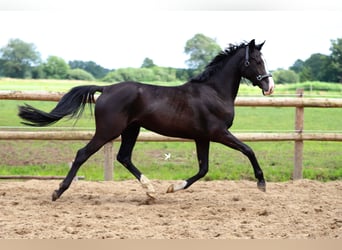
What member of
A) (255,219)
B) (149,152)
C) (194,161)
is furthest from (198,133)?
(149,152)

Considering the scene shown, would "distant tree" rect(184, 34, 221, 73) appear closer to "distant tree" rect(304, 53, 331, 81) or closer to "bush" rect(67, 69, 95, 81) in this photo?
"bush" rect(67, 69, 95, 81)

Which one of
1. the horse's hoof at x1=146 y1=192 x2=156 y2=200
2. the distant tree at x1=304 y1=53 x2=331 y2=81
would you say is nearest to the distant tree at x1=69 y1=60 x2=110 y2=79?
the distant tree at x1=304 y1=53 x2=331 y2=81

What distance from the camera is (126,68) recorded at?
515 inches

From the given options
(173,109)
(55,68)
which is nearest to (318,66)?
(55,68)

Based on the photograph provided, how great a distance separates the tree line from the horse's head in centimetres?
526

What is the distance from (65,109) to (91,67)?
845 cm

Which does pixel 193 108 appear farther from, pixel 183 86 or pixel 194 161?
pixel 194 161

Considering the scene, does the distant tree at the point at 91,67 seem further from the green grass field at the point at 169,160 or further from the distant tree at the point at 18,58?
the distant tree at the point at 18,58

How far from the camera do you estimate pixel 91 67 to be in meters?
13.8

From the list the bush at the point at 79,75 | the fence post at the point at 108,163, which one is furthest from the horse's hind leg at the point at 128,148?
the bush at the point at 79,75

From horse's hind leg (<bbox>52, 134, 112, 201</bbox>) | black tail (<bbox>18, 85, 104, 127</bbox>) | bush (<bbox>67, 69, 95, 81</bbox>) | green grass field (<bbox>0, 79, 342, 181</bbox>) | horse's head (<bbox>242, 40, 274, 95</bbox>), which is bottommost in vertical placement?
green grass field (<bbox>0, 79, 342, 181</bbox>)

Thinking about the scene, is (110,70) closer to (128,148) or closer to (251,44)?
(128,148)

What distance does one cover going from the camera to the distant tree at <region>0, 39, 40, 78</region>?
42.8 feet

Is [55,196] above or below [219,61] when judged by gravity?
below
